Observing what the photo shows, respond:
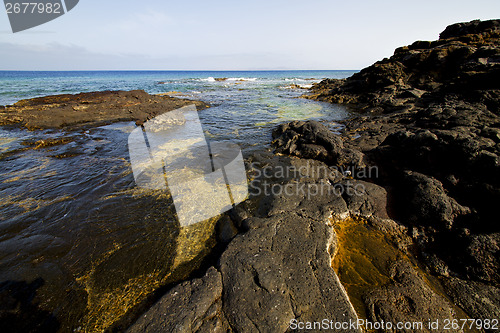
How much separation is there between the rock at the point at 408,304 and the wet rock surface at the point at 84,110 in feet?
48.6

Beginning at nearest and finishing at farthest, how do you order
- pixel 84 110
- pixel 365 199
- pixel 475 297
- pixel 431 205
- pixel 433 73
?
pixel 475 297 < pixel 431 205 < pixel 365 199 < pixel 84 110 < pixel 433 73

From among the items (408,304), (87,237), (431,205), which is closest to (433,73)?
(431,205)

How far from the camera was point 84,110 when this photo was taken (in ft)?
47.8

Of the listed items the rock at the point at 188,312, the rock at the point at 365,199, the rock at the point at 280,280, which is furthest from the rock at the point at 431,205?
the rock at the point at 188,312

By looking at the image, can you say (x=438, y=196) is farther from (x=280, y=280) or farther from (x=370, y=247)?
(x=280, y=280)

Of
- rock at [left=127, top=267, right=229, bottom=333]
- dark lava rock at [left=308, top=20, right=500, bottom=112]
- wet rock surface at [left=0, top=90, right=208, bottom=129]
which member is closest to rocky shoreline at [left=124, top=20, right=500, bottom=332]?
rock at [left=127, top=267, right=229, bottom=333]

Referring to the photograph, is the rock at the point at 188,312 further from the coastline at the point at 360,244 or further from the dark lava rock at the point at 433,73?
the dark lava rock at the point at 433,73

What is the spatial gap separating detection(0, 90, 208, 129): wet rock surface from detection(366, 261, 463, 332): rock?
14801 mm

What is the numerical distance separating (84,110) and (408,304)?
1989 cm

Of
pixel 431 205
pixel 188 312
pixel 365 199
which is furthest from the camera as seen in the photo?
pixel 365 199

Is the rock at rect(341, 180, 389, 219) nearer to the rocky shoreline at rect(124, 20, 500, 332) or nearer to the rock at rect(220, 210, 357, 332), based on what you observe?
the rocky shoreline at rect(124, 20, 500, 332)

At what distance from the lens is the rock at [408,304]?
264cm

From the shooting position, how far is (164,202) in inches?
210

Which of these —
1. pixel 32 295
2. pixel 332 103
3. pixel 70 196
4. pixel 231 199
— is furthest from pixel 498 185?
pixel 332 103
